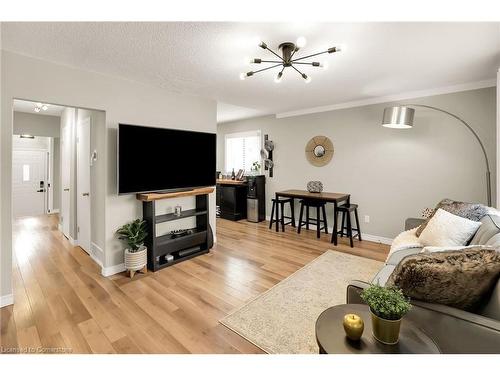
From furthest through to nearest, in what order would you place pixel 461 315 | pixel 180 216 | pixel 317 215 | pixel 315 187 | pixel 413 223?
1. pixel 315 187
2. pixel 317 215
3. pixel 180 216
4. pixel 413 223
5. pixel 461 315

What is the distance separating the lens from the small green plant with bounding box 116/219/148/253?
2.93 meters

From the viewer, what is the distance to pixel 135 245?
9.68 ft

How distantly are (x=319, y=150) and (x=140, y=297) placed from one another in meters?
3.98

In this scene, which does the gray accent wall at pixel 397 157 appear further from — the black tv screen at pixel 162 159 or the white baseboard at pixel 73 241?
the white baseboard at pixel 73 241

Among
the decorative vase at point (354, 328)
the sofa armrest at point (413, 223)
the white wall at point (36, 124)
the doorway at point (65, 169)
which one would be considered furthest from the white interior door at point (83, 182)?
the sofa armrest at point (413, 223)

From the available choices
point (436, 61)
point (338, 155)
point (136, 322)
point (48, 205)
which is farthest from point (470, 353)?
point (48, 205)

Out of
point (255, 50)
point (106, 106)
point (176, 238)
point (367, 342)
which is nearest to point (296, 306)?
point (367, 342)

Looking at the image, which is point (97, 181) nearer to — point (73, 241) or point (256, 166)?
point (73, 241)

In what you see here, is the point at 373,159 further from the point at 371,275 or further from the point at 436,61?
the point at 371,275

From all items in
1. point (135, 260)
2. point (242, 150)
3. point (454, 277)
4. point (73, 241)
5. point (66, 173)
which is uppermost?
point (242, 150)

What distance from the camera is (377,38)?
208 cm

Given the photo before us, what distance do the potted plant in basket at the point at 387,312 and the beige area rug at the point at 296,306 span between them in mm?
843

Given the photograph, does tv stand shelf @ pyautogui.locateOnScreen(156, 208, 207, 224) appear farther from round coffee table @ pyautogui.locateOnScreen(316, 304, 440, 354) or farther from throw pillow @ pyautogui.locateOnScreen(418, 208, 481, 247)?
throw pillow @ pyautogui.locateOnScreen(418, 208, 481, 247)

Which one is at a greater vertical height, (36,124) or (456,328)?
(36,124)
